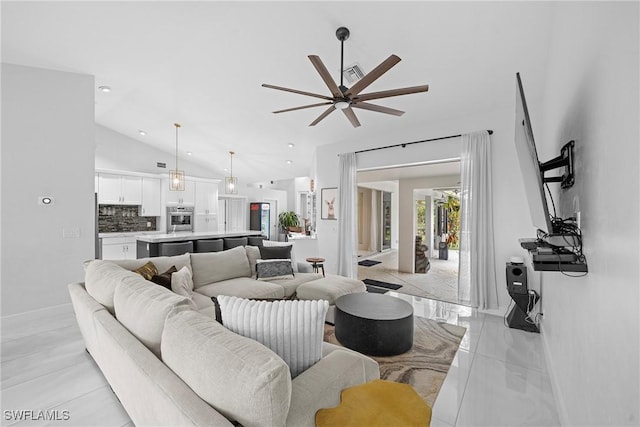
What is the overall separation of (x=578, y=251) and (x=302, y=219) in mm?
9206

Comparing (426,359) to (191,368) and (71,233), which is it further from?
(71,233)

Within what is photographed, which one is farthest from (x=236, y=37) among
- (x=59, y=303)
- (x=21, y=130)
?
(x=59, y=303)

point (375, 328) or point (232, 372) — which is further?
point (375, 328)

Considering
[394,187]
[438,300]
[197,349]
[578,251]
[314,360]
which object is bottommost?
[438,300]

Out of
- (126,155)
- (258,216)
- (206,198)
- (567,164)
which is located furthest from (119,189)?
(567,164)

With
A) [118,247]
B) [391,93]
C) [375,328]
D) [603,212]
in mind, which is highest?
[391,93]

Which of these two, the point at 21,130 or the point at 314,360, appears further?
the point at 21,130

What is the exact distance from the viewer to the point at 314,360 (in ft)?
4.42

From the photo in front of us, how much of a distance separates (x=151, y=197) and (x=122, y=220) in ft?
2.69

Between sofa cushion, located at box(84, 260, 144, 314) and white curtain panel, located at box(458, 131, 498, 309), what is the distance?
3.82m

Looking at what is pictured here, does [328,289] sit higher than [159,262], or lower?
lower

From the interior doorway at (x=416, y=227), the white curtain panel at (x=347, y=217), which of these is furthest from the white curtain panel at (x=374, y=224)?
the white curtain panel at (x=347, y=217)

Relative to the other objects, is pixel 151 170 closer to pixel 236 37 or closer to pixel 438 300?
pixel 236 37

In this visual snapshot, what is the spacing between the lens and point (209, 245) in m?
5.00
